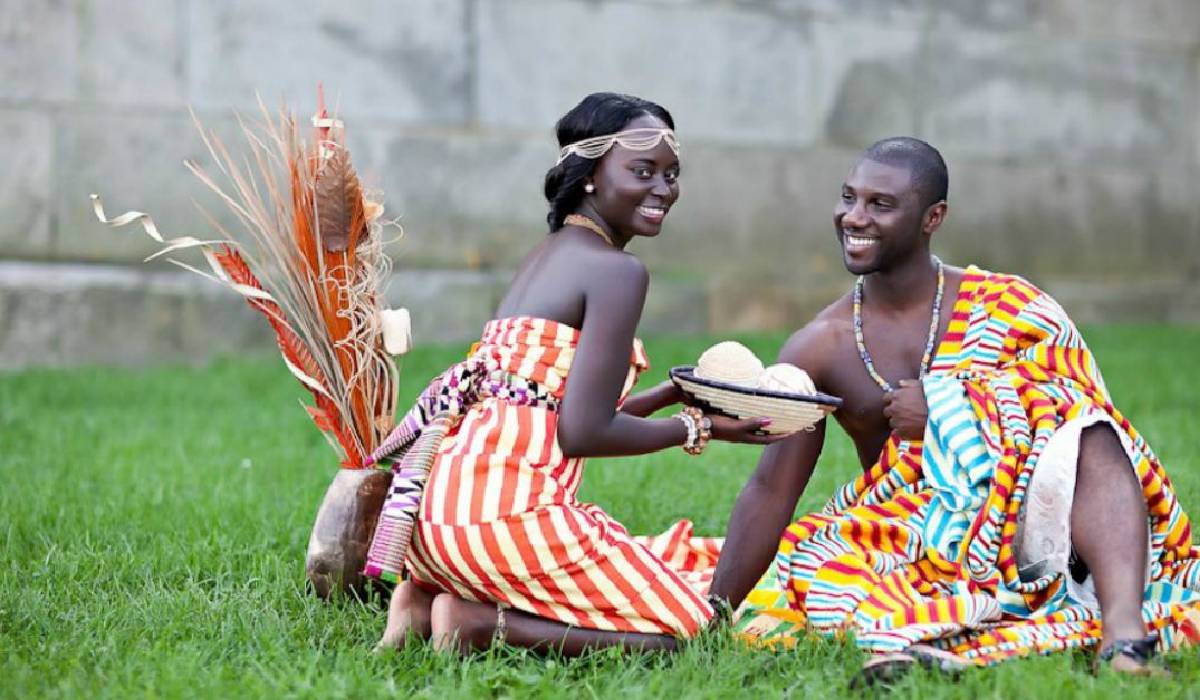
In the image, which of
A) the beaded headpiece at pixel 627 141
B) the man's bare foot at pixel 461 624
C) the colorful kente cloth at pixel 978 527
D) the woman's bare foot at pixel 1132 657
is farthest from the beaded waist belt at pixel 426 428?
the woman's bare foot at pixel 1132 657

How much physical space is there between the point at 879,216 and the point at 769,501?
0.90 meters

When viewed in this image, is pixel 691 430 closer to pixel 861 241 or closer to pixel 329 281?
pixel 861 241

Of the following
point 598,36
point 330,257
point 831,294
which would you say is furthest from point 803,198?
point 330,257

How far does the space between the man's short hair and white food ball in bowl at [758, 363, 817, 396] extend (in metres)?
0.70

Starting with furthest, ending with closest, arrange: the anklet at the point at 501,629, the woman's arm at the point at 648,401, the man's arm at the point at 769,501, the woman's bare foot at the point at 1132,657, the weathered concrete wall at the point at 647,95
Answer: the weathered concrete wall at the point at 647,95
the man's arm at the point at 769,501
the woman's arm at the point at 648,401
the anklet at the point at 501,629
the woman's bare foot at the point at 1132,657

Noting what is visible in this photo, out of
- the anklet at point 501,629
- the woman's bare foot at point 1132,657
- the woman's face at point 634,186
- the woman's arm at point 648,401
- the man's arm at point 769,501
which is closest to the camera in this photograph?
the woman's bare foot at point 1132,657

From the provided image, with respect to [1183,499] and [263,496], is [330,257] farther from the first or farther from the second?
[1183,499]

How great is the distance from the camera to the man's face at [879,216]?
4289mm

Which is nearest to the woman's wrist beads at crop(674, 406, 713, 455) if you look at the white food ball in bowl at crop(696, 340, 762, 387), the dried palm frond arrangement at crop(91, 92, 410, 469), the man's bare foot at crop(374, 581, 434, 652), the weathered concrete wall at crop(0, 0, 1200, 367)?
the white food ball in bowl at crop(696, 340, 762, 387)

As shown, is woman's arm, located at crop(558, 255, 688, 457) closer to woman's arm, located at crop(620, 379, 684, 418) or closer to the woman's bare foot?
woman's arm, located at crop(620, 379, 684, 418)

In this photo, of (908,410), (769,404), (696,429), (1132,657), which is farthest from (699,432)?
(1132,657)

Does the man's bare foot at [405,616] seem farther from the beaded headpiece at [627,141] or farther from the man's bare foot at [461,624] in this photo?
the beaded headpiece at [627,141]

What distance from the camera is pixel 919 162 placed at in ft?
14.2

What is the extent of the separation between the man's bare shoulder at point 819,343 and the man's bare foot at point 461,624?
1.22m
